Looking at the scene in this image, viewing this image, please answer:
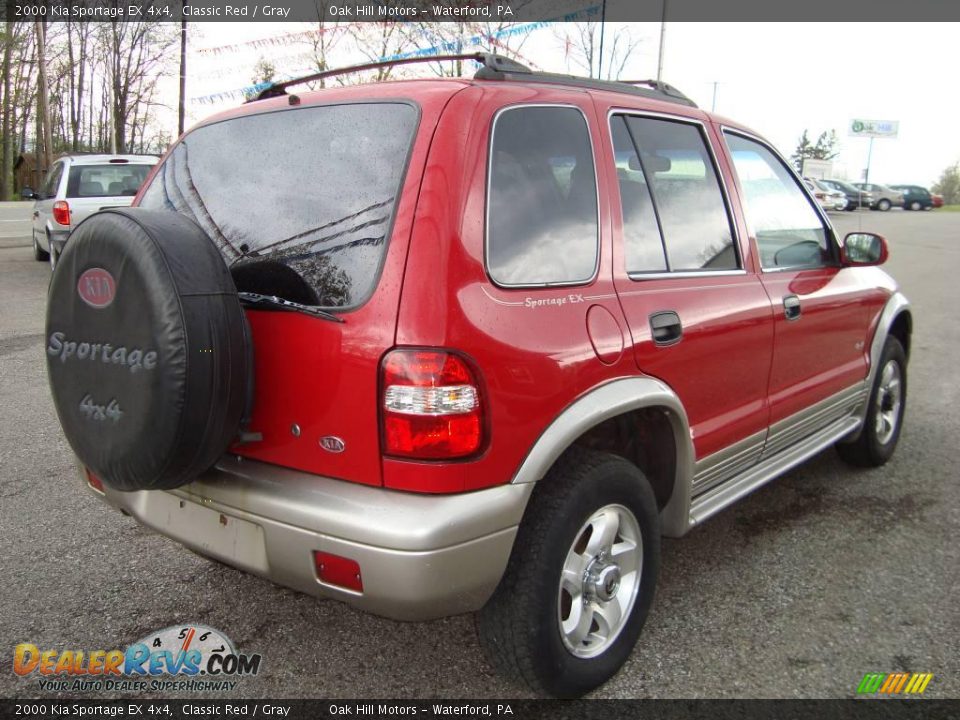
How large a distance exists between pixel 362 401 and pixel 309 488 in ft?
0.97

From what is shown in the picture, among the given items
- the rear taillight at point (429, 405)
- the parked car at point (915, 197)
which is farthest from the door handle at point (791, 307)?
the parked car at point (915, 197)

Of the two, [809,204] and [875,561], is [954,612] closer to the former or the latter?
[875,561]

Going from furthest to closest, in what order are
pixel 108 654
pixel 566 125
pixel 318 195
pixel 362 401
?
1. pixel 108 654
2. pixel 566 125
3. pixel 318 195
4. pixel 362 401

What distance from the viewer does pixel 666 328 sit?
2.57 m

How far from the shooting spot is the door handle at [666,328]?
8.25 ft

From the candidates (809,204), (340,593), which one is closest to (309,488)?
(340,593)

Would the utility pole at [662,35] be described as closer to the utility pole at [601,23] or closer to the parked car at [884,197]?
the utility pole at [601,23]

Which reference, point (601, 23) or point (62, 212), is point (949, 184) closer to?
point (601, 23)

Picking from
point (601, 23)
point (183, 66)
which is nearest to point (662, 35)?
point (601, 23)

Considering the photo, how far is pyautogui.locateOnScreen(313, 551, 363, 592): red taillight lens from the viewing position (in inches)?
78.7

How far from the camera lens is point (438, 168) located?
2.07 metres

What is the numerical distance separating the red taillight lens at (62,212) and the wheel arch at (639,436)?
963 centimetres

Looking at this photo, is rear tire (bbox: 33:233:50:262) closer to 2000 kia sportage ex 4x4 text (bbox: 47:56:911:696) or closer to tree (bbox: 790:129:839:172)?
2000 kia sportage ex 4x4 text (bbox: 47:56:911:696)

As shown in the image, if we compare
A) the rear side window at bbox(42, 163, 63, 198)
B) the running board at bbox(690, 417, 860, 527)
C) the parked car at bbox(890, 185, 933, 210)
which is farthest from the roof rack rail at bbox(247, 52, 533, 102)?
the parked car at bbox(890, 185, 933, 210)
